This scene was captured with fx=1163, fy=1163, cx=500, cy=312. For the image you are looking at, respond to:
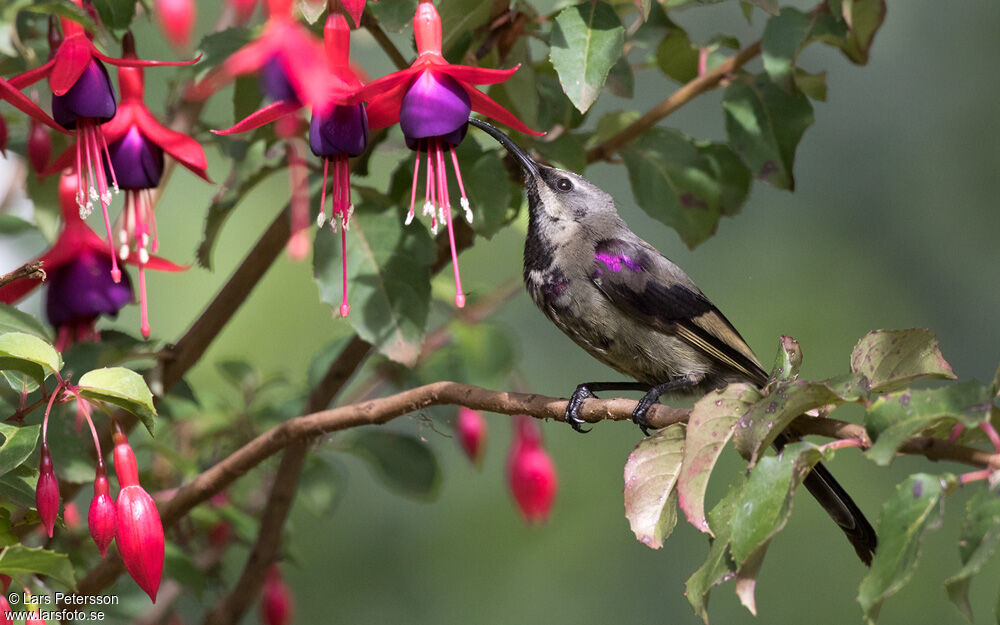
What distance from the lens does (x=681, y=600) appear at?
4.39 m

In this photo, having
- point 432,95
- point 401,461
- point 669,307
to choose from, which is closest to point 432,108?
point 432,95

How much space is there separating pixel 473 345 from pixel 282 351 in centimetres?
164

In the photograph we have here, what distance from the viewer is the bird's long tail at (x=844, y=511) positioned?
1.35m

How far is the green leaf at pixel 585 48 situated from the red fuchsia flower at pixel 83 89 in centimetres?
44

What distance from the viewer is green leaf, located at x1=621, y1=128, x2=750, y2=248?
1.65 m

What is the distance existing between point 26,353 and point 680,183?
0.94m

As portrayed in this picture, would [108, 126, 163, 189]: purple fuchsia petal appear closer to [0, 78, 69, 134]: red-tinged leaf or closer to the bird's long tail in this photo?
[0, 78, 69, 134]: red-tinged leaf

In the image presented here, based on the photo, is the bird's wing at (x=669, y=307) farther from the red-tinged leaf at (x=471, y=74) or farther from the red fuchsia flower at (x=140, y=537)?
the red fuchsia flower at (x=140, y=537)

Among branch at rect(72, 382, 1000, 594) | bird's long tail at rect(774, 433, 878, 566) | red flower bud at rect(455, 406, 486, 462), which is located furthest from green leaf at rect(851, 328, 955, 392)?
red flower bud at rect(455, 406, 486, 462)

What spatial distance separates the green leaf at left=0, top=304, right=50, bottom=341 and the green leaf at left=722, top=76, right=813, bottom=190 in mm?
919

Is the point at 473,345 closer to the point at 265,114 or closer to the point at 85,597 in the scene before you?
the point at 85,597

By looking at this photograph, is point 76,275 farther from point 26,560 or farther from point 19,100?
point 26,560

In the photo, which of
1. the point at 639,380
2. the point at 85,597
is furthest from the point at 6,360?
the point at 639,380

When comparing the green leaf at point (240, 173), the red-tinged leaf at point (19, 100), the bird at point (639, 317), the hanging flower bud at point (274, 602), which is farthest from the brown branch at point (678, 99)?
the hanging flower bud at point (274, 602)
